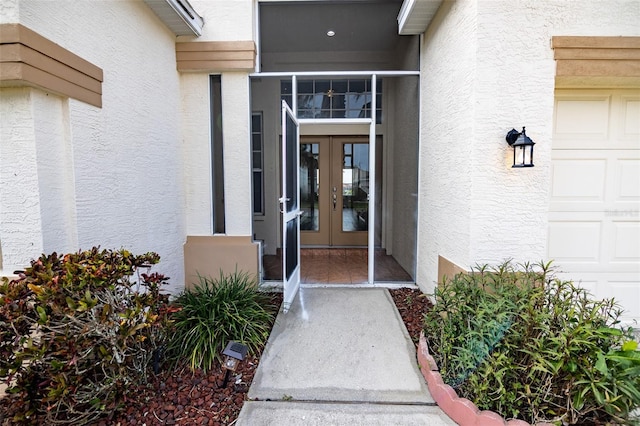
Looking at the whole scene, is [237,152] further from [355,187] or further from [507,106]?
[507,106]

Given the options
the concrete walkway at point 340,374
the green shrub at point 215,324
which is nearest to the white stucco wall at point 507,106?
the concrete walkway at point 340,374

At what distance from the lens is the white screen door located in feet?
12.1

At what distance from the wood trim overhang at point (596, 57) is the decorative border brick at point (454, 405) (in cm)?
290

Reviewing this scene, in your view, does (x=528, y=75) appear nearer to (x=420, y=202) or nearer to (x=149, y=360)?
(x=420, y=202)

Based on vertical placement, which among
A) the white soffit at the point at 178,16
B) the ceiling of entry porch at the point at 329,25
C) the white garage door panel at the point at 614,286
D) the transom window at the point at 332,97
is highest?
the ceiling of entry porch at the point at 329,25

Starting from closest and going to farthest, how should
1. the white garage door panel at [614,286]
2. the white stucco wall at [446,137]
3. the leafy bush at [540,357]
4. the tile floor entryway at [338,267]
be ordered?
the leafy bush at [540,357] < the white stucco wall at [446,137] < the white garage door panel at [614,286] < the tile floor entryway at [338,267]

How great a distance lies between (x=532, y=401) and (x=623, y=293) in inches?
89.5

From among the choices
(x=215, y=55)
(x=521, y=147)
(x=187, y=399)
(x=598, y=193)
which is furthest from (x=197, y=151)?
(x=598, y=193)

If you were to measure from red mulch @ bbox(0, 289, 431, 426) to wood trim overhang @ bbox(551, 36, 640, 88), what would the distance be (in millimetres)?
3989

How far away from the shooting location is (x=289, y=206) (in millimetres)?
4020

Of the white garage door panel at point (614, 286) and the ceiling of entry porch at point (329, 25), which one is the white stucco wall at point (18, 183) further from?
the white garage door panel at point (614, 286)

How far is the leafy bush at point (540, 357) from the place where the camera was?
1994 millimetres

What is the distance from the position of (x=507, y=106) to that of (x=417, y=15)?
178 cm

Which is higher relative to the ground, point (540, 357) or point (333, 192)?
point (333, 192)
